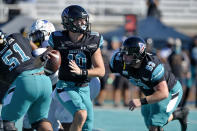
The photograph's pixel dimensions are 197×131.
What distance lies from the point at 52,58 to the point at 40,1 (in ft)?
47.3

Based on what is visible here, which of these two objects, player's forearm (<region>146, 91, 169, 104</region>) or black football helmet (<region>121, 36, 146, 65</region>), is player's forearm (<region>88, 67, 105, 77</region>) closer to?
black football helmet (<region>121, 36, 146, 65</region>)

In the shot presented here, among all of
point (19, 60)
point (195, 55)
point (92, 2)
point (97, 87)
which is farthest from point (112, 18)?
point (19, 60)

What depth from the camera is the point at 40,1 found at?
19.4m

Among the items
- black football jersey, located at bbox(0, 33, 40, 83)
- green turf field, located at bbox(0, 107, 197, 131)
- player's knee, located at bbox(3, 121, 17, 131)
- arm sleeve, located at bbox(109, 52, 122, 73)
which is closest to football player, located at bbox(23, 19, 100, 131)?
arm sleeve, located at bbox(109, 52, 122, 73)

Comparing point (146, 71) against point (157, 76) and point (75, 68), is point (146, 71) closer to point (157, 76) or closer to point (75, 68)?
point (157, 76)

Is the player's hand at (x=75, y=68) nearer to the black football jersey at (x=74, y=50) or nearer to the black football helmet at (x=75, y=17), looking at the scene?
the black football jersey at (x=74, y=50)

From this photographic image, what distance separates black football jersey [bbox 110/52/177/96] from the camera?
19.8 ft

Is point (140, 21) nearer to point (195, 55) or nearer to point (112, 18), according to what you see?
point (195, 55)

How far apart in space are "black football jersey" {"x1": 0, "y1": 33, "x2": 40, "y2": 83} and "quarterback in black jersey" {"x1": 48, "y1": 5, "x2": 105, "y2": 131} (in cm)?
48

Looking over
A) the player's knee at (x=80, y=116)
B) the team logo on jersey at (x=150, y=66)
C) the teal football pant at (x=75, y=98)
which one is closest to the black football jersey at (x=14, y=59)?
the teal football pant at (x=75, y=98)

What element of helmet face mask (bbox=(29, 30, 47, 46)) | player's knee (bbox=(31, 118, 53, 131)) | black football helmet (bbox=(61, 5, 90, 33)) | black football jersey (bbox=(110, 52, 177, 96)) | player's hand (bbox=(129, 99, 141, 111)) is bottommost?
player's knee (bbox=(31, 118, 53, 131))

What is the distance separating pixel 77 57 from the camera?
5789mm

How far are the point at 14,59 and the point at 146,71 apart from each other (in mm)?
1634

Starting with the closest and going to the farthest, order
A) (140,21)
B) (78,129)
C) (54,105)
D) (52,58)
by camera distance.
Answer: (52,58) → (78,129) → (54,105) → (140,21)
